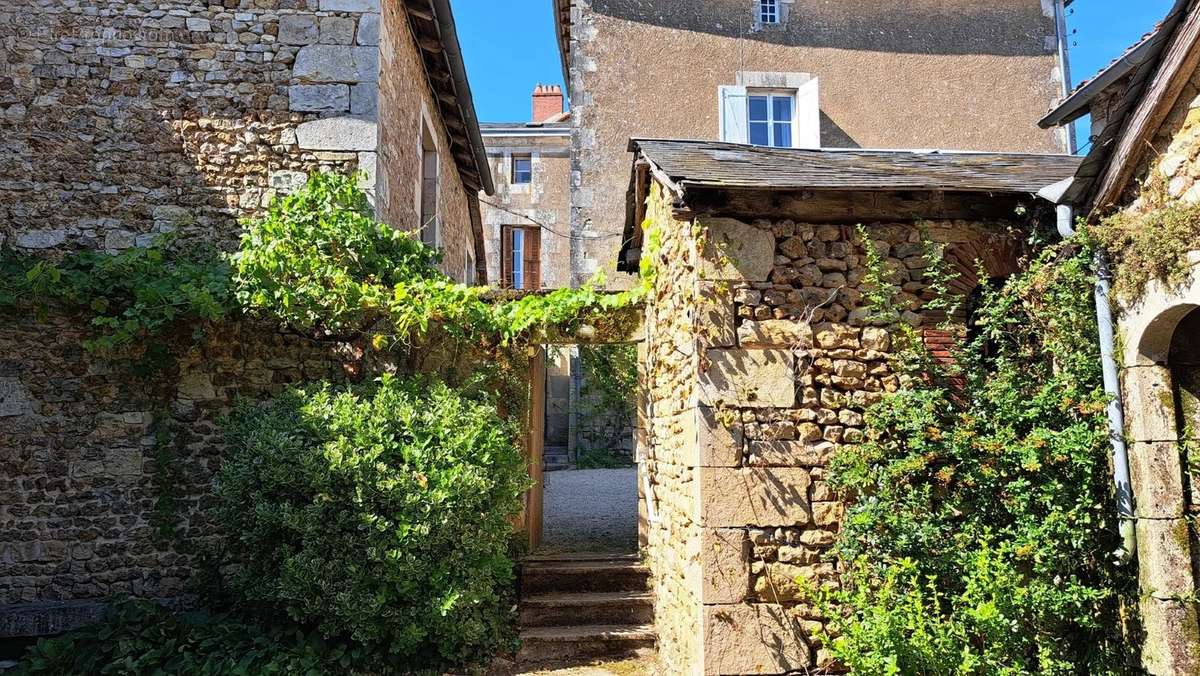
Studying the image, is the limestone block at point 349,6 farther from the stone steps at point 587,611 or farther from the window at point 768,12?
the window at point 768,12

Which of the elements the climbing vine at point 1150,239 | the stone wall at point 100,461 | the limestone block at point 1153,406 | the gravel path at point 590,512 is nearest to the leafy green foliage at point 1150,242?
the climbing vine at point 1150,239

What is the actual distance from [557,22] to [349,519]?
9173 millimetres

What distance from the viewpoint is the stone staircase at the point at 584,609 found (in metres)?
5.79

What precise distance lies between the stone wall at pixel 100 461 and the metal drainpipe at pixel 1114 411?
17.7 ft

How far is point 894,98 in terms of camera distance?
11109 millimetres

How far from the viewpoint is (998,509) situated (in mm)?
4316

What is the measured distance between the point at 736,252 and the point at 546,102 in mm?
14174

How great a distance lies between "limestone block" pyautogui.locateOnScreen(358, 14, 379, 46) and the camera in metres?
6.64

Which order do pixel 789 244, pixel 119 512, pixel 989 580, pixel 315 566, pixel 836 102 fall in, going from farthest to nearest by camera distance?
pixel 836 102 → pixel 119 512 → pixel 315 566 → pixel 789 244 → pixel 989 580

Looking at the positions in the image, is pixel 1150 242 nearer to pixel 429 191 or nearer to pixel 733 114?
pixel 429 191

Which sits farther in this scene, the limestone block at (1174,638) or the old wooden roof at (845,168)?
the old wooden roof at (845,168)

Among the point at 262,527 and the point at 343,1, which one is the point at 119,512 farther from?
the point at 343,1

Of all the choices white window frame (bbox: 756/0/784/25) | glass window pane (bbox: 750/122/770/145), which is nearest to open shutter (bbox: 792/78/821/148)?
glass window pane (bbox: 750/122/770/145)

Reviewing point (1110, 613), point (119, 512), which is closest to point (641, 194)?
point (1110, 613)
